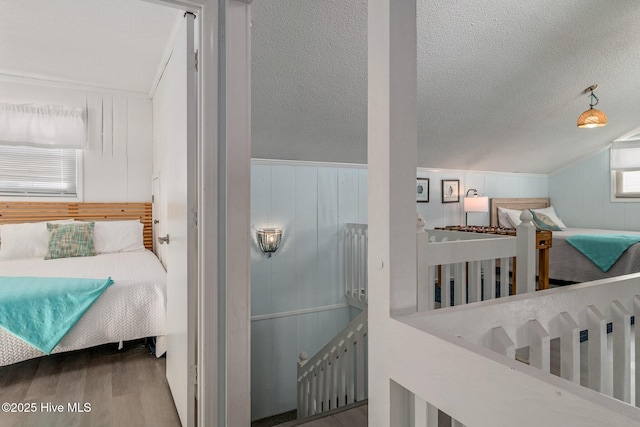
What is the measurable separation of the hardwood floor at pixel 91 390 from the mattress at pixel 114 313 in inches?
7.2

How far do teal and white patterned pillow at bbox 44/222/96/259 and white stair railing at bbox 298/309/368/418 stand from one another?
230 centimetres

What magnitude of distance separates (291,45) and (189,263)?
4.91 ft

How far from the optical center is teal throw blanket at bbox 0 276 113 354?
209cm

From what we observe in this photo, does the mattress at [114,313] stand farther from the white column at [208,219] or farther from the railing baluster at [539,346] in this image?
the railing baluster at [539,346]

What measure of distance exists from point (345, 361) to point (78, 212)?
3.29 meters

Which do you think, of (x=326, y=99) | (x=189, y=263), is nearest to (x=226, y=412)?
(x=189, y=263)

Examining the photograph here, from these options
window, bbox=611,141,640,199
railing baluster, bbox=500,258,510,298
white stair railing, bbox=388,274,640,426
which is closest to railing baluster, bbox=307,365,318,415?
railing baluster, bbox=500,258,510,298

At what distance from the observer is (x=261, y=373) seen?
12.0ft

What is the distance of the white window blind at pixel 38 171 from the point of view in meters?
3.68

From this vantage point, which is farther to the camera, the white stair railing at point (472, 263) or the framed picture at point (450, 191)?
the framed picture at point (450, 191)

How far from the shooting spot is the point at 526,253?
194 centimetres

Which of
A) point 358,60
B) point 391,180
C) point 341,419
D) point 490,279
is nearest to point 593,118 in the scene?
point 490,279

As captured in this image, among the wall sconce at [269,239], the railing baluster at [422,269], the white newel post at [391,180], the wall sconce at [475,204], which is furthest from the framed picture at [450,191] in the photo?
the white newel post at [391,180]

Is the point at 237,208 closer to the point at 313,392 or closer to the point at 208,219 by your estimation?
the point at 208,219
